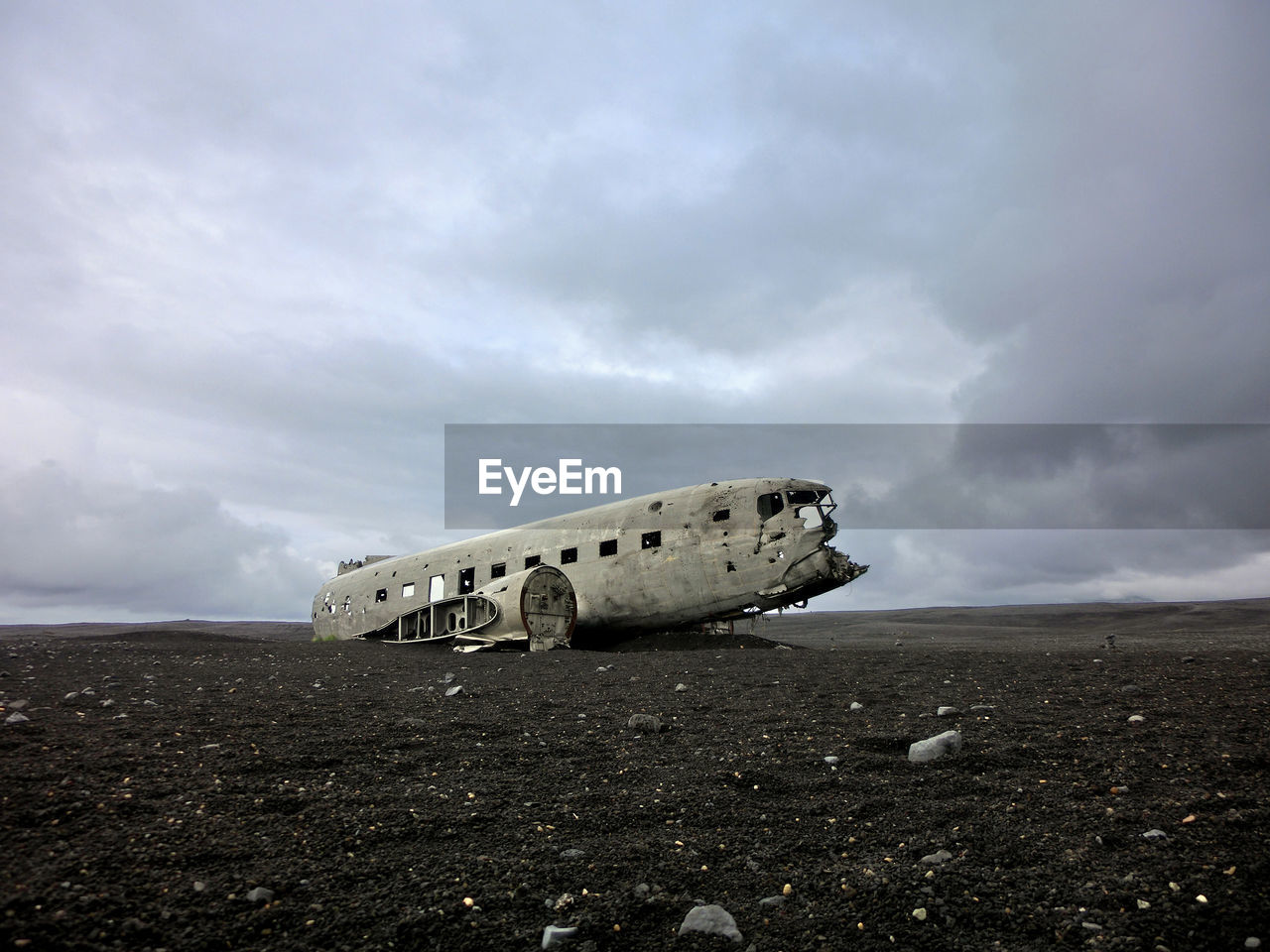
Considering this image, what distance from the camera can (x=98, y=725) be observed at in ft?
17.9

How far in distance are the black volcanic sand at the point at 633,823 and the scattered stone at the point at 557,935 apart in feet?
0.19

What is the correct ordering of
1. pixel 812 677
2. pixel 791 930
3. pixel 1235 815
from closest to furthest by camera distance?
pixel 791 930 < pixel 1235 815 < pixel 812 677

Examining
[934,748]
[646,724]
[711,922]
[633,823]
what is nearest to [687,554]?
[646,724]

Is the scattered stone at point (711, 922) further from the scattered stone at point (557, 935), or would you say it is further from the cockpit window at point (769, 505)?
the cockpit window at point (769, 505)

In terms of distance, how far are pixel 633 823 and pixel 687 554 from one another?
14050 millimetres

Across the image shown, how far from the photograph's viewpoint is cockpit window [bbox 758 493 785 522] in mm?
17594

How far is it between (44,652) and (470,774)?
1269cm

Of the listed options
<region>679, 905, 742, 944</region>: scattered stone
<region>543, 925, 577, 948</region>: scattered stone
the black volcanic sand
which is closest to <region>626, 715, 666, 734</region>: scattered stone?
the black volcanic sand

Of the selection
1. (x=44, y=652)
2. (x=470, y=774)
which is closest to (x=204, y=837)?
(x=470, y=774)

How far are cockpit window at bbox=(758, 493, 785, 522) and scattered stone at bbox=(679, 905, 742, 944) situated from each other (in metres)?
14.9

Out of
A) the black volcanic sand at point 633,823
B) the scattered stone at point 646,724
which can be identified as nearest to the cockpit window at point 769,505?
the black volcanic sand at point 633,823

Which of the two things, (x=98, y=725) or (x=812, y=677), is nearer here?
(x=98, y=725)

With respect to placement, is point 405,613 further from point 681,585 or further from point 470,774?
point 470,774

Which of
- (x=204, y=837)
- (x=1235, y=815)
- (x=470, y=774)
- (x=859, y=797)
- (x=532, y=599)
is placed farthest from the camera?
(x=532, y=599)
